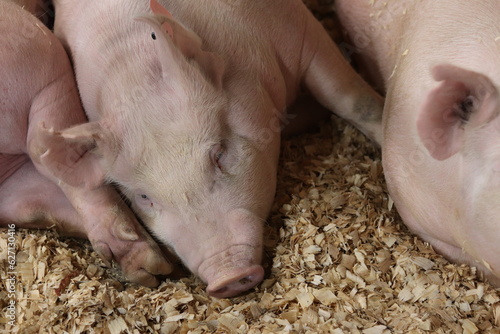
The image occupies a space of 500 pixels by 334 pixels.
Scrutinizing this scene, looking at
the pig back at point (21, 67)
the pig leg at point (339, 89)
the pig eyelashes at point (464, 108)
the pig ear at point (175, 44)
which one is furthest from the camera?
the pig leg at point (339, 89)

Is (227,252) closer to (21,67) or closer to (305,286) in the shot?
(305,286)

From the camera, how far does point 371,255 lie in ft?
8.18

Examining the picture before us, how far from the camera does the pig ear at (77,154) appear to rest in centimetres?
237

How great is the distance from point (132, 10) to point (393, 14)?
124 centimetres

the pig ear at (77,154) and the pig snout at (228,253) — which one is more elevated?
the pig ear at (77,154)

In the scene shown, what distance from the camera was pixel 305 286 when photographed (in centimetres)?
240

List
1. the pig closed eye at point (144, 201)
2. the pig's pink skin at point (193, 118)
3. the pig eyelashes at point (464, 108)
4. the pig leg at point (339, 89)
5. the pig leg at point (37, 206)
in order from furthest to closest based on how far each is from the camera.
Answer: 1. the pig leg at point (339, 89)
2. the pig leg at point (37, 206)
3. the pig closed eye at point (144, 201)
4. the pig's pink skin at point (193, 118)
5. the pig eyelashes at point (464, 108)

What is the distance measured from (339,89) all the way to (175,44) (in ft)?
3.26

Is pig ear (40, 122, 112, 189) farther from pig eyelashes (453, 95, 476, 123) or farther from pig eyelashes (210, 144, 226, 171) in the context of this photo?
pig eyelashes (453, 95, 476, 123)

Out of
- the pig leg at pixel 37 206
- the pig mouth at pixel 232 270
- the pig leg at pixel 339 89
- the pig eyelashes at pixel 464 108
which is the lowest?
the pig leg at pixel 37 206

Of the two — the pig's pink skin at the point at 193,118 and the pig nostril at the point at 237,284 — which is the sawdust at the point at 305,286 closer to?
the pig nostril at the point at 237,284

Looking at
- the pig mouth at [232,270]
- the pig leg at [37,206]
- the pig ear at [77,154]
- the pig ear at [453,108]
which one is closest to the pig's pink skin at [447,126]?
the pig ear at [453,108]

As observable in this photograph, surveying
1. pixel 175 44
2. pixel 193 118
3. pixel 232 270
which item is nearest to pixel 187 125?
pixel 193 118

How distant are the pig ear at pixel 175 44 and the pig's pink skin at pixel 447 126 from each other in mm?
740
